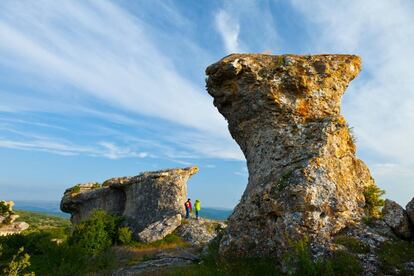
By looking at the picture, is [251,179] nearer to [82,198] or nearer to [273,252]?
[273,252]

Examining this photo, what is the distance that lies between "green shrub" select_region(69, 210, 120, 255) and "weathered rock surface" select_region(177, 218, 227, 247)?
608 centimetres

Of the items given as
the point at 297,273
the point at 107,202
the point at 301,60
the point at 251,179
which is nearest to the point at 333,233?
the point at 297,273

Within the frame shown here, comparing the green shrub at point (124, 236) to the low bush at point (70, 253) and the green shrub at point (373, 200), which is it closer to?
the low bush at point (70, 253)

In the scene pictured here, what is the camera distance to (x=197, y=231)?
33250 mm

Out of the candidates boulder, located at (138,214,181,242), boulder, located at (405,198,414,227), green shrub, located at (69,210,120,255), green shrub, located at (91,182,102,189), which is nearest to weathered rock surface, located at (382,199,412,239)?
boulder, located at (405,198,414,227)

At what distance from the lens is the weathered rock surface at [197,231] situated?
31688 mm

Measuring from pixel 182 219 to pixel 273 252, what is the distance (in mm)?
21484

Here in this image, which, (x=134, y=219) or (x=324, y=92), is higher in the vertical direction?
(x=324, y=92)

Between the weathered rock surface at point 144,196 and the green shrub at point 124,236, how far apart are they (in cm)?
237

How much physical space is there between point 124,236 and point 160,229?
10.3ft

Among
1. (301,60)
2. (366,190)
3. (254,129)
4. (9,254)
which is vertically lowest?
(9,254)

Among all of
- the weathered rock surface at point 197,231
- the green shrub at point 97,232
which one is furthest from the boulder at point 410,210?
the green shrub at point 97,232

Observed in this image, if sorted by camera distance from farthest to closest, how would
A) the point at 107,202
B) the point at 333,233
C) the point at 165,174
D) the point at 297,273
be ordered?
the point at 107,202 → the point at 165,174 → the point at 333,233 → the point at 297,273

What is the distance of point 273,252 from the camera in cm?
1485
